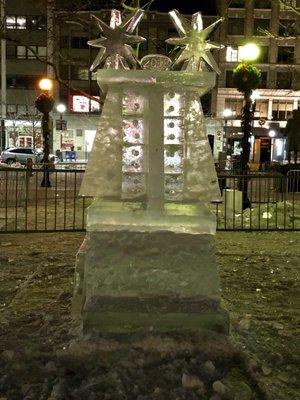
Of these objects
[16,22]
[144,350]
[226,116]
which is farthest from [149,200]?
[16,22]

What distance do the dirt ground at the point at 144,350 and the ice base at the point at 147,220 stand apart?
2.72 ft

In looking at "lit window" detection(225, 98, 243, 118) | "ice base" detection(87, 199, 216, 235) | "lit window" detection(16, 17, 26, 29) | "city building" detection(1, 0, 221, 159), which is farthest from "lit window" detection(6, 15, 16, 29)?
"ice base" detection(87, 199, 216, 235)

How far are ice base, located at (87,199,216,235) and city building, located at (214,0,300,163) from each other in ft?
182

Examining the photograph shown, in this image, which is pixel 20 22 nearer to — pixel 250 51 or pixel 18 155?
pixel 18 155

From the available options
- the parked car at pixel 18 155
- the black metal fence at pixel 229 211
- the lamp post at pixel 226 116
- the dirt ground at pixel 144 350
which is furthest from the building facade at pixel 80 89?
the dirt ground at pixel 144 350

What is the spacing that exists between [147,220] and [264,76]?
2513 inches

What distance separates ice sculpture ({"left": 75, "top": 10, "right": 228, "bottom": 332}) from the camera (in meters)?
4.52

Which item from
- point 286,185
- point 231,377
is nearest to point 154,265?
point 231,377

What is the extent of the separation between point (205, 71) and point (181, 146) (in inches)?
27.9

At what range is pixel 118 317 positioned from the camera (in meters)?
4.49

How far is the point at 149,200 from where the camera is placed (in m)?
4.62

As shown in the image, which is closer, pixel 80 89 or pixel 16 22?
pixel 80 89

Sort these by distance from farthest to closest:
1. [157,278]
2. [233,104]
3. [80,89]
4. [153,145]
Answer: [233,104], [80,89], [153,145], [157,278]

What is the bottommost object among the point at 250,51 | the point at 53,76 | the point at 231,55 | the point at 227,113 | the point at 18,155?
the point at 18,155
